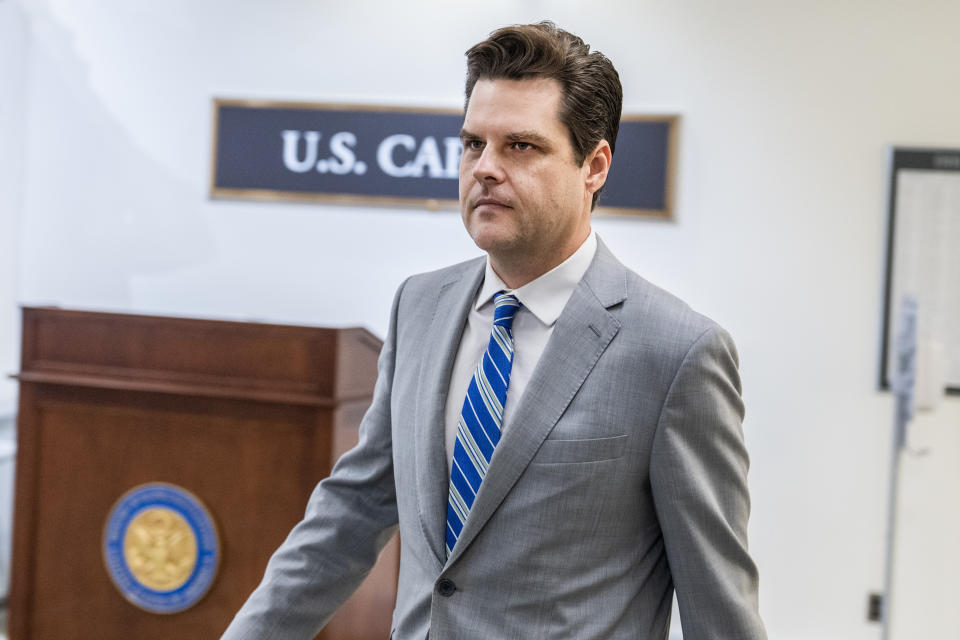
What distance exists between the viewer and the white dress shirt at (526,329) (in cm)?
132

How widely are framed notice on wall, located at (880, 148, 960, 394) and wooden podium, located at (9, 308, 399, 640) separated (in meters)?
2.05

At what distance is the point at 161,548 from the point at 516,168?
2224 millimetres

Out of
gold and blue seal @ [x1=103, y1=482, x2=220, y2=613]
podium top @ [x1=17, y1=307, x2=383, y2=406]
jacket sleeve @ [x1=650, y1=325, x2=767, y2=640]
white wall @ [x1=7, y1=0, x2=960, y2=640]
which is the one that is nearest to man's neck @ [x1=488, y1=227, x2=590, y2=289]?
jacket sleeve @ [x1=650, y1=325, x2=767, y2=640]

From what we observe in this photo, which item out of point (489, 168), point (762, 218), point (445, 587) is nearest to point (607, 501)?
point (445, 587)

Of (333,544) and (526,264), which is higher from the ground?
(526,264)

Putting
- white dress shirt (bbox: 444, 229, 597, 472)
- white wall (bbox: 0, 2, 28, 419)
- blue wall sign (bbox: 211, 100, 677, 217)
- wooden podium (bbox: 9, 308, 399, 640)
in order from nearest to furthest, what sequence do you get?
white dress shirt (bbox: 444, 229, 597, 472)
wooden podium (bbox: 9, 308, 399, 640)
blue wall sign (bbox: 211, 100, 677, 217)
white wall (bbox: 0, 2, 28, 419)

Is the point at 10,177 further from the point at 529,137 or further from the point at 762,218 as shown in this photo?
the point at 529,137

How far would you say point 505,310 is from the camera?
1341 millimetres

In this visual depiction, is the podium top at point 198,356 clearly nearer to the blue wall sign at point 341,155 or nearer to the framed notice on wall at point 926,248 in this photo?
the blue wall sign at point 341,155

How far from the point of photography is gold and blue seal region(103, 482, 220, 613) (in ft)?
9.78

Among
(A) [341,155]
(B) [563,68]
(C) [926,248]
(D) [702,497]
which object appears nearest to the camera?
(D) [702,497]

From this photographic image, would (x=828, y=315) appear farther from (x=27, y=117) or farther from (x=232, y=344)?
(x=27, y=117)

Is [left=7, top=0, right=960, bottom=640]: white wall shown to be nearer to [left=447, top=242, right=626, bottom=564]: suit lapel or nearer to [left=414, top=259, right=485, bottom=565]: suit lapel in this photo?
[left=414, top=259, right=485, bottom=565]: suit lapel

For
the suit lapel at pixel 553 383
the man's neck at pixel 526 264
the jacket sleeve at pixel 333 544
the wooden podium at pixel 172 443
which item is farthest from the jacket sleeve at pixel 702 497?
the wooden podium at pixel 172 443
